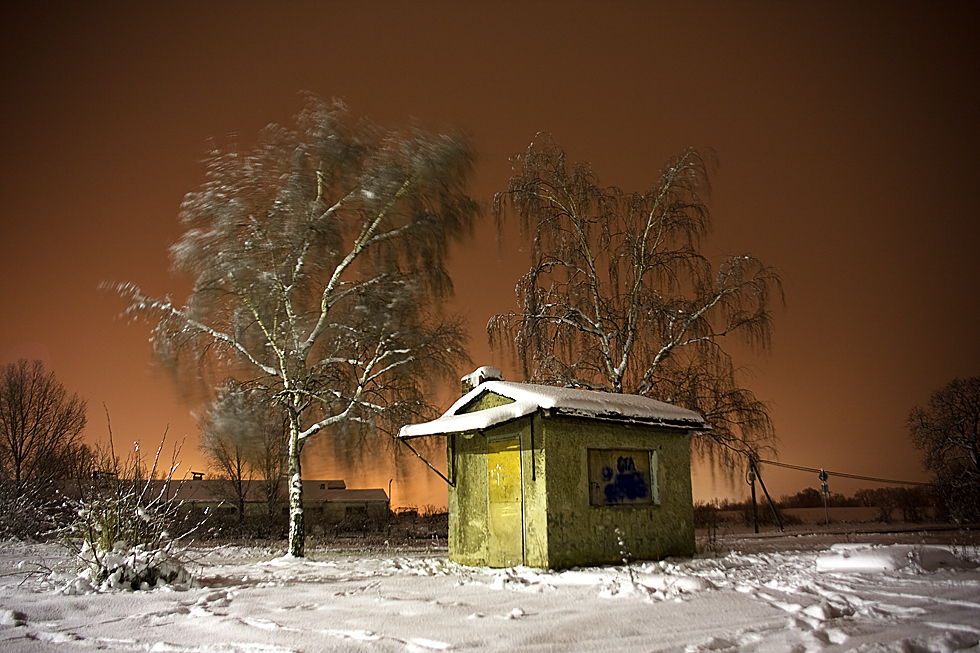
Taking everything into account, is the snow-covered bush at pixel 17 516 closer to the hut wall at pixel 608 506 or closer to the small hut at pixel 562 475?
the small hut at pixel 562 475

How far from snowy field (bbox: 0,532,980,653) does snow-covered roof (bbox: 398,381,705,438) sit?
2439 millimetres

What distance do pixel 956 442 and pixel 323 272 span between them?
99.5ft

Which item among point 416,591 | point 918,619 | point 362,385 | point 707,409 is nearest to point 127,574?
point 416,591

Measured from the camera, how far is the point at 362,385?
1515 centimetres

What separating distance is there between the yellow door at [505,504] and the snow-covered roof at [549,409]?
769 mm

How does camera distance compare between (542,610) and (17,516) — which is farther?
(17,516)

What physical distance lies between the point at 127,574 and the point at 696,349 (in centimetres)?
1303

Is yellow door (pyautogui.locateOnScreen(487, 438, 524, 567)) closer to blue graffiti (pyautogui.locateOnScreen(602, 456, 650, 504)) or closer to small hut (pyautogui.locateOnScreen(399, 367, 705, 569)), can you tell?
small hut (pyautogui.locateOnScreen(399, 367, 705, 569))

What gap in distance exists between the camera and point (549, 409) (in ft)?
33.6

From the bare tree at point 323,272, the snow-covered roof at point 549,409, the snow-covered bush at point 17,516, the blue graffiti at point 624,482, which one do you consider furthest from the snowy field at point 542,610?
the snow-covered bush at point 17,516

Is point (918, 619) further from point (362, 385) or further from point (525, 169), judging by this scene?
point (525, 169)

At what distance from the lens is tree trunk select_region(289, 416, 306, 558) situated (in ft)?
48.0

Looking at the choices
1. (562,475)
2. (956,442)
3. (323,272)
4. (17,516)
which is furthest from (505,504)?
(956,442)

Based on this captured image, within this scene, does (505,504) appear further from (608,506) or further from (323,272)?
(323,272)
